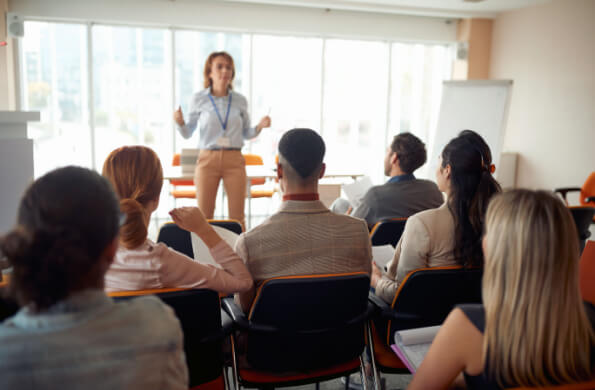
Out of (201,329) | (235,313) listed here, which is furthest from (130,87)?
(201,329)

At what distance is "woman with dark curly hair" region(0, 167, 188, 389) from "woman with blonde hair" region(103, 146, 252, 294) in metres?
0.50

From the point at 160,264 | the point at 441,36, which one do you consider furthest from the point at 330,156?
the point at 160,264

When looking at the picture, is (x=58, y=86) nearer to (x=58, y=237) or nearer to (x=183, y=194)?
(x=183, y=194)

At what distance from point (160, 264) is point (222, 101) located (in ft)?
9.84

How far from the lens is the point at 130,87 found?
650cm

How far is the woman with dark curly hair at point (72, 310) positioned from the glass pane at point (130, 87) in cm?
611

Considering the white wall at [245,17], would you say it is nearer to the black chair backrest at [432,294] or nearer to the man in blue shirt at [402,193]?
the man in blue shirt at [402,193]

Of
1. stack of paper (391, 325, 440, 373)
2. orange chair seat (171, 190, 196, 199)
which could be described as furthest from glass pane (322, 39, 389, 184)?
stack of paper (391, 325, 440, 373)

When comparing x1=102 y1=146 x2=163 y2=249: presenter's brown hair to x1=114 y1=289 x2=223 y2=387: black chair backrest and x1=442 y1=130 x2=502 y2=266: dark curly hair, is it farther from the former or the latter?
x1=442 y1=130 x2=502 y2=266: dark curly hair

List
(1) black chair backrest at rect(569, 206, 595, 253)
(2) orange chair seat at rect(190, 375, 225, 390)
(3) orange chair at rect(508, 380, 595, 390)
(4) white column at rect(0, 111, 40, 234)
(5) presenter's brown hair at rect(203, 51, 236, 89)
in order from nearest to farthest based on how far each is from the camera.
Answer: (3) orange chair at rect(508, 380, 595, 390) < (2) orange chair seat at rect(190, 375, 225, 390) < (4) white column at rect(0, 111, 40, 234) < (1) black chair backrest at rect(569, 206, 595, 253) < (5) presenter's brown hair at rect(203, 51, 236, 89)

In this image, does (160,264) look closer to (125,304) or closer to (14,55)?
(125,304)

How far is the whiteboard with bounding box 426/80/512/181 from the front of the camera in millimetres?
6051

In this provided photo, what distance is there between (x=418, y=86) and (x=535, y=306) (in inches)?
293

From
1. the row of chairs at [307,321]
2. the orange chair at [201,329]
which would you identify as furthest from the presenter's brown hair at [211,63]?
the orange chair at [201,329]
